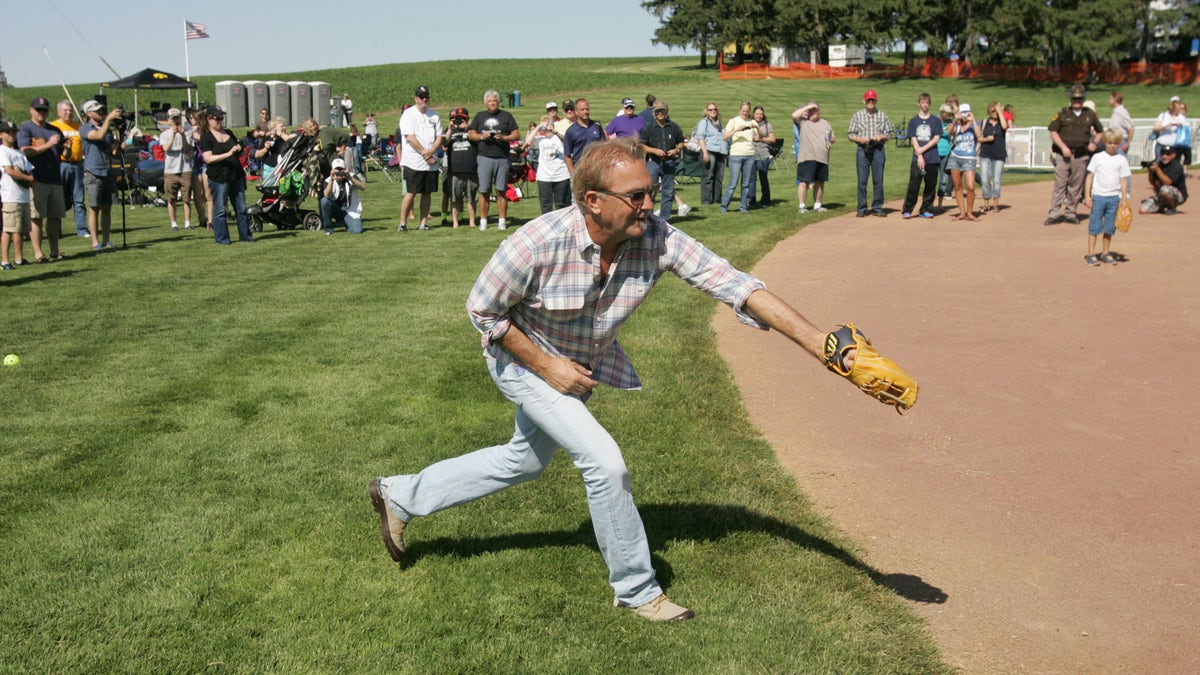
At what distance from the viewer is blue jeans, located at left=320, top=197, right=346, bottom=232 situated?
1680cm

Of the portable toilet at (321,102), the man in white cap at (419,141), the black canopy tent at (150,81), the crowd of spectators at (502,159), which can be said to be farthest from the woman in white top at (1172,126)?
the portable toilet at (321,102)

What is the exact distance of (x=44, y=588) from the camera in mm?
4453

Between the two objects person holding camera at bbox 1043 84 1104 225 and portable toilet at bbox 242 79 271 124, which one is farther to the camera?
portable toilet at bbox 242 79 271 124

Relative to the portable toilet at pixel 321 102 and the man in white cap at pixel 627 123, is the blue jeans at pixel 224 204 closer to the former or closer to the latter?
the man in white cap at pixel 627 123

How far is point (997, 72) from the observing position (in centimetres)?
7056

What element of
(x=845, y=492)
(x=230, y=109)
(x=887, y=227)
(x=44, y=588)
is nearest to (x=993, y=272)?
(x=887, y=227)

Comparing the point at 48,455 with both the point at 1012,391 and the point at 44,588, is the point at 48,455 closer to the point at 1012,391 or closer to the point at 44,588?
the point at 44,588

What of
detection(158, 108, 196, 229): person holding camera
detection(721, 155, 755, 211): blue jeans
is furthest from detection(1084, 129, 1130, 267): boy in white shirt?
detection(158, 108, 196, 229): person holding camera

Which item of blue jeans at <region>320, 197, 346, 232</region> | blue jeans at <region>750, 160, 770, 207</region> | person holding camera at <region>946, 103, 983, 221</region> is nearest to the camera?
blue jeans at <region>320, 197, 346, 232</region>

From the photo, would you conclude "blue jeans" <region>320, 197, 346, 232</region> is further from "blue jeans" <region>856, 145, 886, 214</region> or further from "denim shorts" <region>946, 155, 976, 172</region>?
"denim shorts" <region>946, 155, 976, 172</region>

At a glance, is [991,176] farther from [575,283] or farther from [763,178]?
[575,283]

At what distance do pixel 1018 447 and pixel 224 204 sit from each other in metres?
12.4

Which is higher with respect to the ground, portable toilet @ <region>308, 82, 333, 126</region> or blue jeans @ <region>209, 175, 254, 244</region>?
portable toilet @ <region>308, 82, 333, 126</region>

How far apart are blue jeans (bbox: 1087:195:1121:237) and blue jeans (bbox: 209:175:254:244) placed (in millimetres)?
11328
